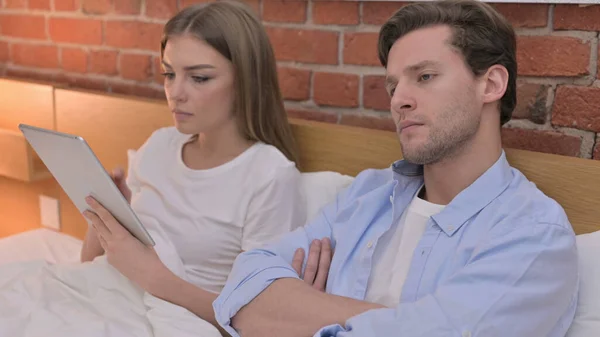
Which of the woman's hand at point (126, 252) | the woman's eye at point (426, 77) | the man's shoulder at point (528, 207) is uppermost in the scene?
the woman's eye at point (426, 77)

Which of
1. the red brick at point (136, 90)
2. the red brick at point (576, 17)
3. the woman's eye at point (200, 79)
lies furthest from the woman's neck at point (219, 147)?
the red brick at point (576, 17)

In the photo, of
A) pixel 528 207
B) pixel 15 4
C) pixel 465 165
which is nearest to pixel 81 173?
pixel 465 165

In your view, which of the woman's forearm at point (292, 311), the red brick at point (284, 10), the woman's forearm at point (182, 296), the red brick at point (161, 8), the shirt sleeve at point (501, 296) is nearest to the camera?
the shirt sleeve at point (501, 296)

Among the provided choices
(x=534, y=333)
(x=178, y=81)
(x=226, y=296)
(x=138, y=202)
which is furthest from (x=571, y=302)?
(x=138, y=202)

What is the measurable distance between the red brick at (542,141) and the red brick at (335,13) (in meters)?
0.49

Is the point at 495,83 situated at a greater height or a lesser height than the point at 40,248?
greater

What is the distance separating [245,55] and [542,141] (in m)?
0.68

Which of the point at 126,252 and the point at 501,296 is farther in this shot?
the point at 126,252

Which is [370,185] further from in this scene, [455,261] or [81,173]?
[81,173]

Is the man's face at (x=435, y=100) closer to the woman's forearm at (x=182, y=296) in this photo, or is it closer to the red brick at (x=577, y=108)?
the red brick at (x=577, y=108)

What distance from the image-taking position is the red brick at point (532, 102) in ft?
4.80

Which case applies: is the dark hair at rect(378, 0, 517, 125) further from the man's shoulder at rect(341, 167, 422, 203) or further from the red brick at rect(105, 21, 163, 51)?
the red brick at rect(105, 21, 163, 51)

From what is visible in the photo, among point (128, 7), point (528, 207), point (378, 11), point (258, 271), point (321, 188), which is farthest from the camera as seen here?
point (128, 7)

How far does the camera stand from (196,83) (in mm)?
1531
